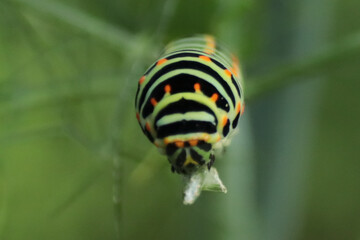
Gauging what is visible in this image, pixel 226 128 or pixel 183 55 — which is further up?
pixel 183 55

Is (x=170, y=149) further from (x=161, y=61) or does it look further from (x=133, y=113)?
(x=133, y=113)

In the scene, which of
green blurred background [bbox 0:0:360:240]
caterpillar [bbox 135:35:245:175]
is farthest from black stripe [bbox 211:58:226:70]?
green blurred background [bbox 0:0:360:240]

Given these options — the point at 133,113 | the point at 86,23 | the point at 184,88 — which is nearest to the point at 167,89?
the point at 184,88

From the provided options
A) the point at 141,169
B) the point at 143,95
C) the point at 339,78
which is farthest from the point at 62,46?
the point at 339,78

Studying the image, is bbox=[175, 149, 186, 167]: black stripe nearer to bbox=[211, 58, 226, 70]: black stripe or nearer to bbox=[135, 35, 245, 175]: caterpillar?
bbox=[135, 35, 245, 175]: caterpillar

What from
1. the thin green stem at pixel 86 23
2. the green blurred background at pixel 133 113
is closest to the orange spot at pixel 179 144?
the green blurred background at pixel 133 113

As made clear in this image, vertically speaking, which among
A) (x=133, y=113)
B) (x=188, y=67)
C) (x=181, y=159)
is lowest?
(x=181, y=159)
